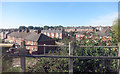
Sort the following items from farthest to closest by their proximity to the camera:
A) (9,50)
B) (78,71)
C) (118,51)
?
(9,50)
(78,71)
(118,51)

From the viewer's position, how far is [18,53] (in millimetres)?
2752

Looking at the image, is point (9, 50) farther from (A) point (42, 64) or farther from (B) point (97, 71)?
(B) point (97, 71)

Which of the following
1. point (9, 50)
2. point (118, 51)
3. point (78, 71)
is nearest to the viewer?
point (118, 51)

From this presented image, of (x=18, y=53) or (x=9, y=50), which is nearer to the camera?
(x=18, y=53)

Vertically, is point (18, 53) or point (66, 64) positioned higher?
point (18, 53)

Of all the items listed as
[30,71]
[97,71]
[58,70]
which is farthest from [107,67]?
[30,71]

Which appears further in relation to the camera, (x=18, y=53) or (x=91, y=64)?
(x=91, y=64)

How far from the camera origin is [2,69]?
2797 mm

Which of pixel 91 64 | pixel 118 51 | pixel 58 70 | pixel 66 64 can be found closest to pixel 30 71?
pixel 58 70

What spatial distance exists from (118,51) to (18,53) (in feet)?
8.70

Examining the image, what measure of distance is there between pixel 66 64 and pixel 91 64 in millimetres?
717

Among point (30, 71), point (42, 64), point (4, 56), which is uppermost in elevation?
point (4, 56)

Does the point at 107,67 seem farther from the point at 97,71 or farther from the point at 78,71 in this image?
the point at 78,71

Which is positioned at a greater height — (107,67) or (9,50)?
(9,50)
